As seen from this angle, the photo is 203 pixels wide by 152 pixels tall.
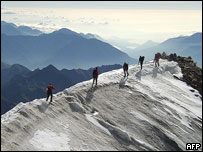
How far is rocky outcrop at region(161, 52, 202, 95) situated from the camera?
53247 millimetres

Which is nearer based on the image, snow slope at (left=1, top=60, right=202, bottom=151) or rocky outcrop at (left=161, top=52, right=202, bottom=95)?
snow slope at (left=1, top=60, right=202, bottom=151)

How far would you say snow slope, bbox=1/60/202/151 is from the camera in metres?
24.4

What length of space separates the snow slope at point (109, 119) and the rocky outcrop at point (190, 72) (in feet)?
24.7

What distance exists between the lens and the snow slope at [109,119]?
80.2 feet

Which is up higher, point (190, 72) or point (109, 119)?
point (109, 119)

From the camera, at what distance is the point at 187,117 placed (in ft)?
126

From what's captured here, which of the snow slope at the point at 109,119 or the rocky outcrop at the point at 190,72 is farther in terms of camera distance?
the rocky outcrop at the point at 190,72

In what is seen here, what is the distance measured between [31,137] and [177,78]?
38.4 m

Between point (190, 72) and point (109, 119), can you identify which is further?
point (190, 72)

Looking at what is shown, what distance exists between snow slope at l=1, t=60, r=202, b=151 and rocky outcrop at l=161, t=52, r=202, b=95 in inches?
296

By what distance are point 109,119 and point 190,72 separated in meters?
34.2

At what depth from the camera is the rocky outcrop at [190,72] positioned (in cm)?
5325

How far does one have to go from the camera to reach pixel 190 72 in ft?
194

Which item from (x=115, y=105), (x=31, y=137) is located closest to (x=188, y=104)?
(x=115, y=105)
